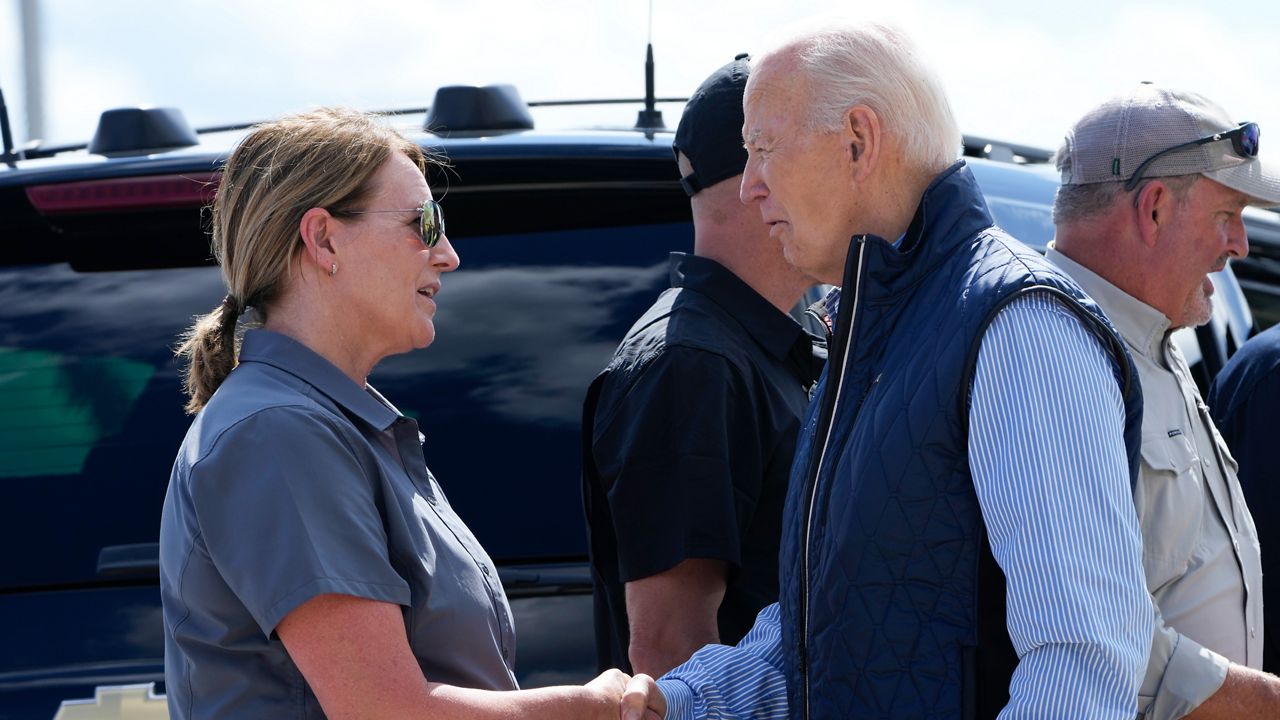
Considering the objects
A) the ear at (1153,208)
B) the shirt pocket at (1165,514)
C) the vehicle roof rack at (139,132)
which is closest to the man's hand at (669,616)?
the shirt pocket at (1165,514)

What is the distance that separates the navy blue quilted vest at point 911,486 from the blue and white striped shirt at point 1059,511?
4cm

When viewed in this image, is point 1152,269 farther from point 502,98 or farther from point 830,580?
point 502,98

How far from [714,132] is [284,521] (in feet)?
4.01

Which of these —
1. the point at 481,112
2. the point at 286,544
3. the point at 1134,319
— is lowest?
the point at 286,544

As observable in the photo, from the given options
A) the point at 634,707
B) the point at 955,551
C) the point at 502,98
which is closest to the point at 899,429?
the point at 955,551

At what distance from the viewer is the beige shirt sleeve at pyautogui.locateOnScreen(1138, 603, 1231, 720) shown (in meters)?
2.05

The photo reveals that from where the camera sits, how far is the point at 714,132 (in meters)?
2.71

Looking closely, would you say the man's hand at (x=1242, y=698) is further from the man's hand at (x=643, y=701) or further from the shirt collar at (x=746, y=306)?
the shirt collar at (x=746, y=306)

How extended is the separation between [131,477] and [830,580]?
4.98 ft

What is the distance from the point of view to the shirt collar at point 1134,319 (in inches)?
98.3

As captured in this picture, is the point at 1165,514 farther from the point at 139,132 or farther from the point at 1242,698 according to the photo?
the point at 139,132

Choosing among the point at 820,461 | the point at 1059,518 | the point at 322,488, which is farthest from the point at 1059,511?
the point at 322,488

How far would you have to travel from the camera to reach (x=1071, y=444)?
1.69 m

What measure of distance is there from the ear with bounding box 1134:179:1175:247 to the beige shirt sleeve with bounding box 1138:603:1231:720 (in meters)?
0.77
